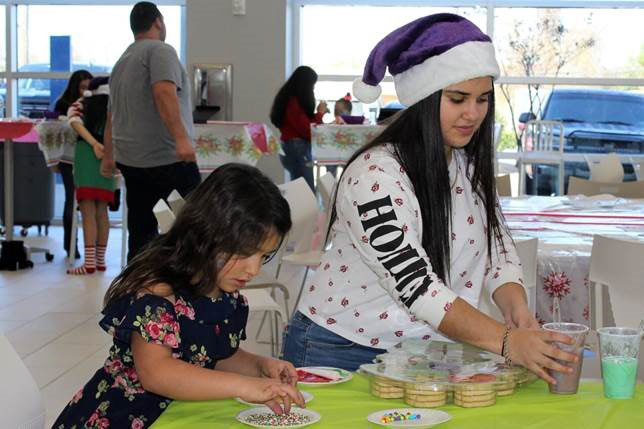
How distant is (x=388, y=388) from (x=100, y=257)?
6.10 m

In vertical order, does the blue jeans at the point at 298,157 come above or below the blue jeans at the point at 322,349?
above

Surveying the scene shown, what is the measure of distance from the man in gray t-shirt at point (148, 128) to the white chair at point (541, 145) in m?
5.00

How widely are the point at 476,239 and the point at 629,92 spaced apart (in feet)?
30.8

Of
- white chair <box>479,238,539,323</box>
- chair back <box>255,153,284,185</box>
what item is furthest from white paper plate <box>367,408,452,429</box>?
chair back <box>255,153,284,185</box>

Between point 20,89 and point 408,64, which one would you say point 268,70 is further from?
point 408,64

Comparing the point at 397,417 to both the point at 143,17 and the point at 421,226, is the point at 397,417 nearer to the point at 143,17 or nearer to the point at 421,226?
the point at 421,226

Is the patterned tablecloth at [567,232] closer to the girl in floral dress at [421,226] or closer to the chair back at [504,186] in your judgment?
the chair back at [504,186]

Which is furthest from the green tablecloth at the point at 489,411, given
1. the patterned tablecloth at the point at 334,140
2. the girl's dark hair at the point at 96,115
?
the patterned tablecloth at the point at 334,140

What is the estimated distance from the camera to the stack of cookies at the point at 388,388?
1721 millimetres

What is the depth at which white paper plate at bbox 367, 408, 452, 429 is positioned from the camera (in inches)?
60.9

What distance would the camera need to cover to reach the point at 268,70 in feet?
33.3

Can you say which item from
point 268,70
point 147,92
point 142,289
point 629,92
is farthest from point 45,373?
point 629,92

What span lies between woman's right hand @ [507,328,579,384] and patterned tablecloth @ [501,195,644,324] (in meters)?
1.56

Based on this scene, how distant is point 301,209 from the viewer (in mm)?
4902
